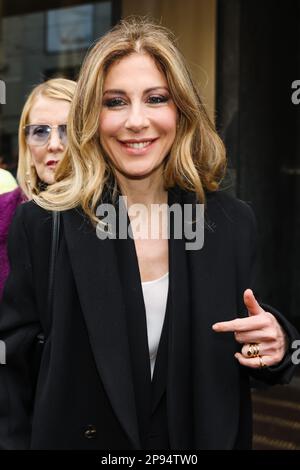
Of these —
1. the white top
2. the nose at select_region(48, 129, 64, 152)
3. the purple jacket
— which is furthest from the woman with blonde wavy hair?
the nose at select_region(48, 129, 64, 152)

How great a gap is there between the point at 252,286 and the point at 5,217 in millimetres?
1017

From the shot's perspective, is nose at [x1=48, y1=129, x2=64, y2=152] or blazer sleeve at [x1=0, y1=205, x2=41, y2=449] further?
nose at [x1=48, y1=129, x2=64, y2=152]

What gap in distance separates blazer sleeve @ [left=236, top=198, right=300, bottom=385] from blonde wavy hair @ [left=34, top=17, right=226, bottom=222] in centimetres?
17

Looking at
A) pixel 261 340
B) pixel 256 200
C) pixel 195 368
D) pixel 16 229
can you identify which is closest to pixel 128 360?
pixel 195 368

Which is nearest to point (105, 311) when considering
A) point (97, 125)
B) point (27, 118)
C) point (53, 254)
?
point (53, 254)

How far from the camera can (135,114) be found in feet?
7.30

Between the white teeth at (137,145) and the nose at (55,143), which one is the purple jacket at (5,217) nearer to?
the nose at (55,143)

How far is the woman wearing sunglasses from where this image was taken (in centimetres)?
348

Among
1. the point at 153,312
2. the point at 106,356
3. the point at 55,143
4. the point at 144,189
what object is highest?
the point at 55,143

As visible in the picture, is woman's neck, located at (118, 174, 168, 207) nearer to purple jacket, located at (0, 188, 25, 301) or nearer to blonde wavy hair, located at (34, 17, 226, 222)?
blonde wavy hair, located at (34, 17, 226, 222)

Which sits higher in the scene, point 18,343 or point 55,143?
point 55,143

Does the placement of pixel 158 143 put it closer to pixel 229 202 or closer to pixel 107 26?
pixel 229 202

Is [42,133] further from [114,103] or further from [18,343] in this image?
[18,343]

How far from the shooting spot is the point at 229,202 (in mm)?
2430
